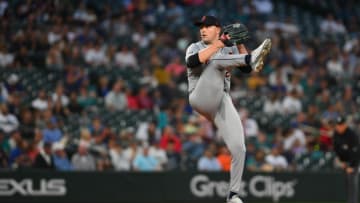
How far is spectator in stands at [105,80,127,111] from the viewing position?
15.1 meters

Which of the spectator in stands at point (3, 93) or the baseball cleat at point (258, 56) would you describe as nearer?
the baseball cleat at point (258, 56)

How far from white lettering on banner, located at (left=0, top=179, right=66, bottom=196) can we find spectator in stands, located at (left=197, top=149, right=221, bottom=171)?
2.88 m

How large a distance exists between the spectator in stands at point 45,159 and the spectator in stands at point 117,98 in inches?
81.7

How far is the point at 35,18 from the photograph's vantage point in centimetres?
1492

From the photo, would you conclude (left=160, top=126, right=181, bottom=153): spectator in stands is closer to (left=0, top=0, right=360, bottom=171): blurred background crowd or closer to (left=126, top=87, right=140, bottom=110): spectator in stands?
(left=0, top=0, right=360, bottom=171): blurred background crowd

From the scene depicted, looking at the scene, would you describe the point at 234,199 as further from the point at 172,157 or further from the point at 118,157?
the point at 172,157

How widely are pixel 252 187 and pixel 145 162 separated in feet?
6.66

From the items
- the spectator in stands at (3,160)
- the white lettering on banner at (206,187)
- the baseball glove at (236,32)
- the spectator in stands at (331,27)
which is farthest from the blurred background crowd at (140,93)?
the baseball glove at (236,32)

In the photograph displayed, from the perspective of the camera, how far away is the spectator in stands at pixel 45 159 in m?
13.1

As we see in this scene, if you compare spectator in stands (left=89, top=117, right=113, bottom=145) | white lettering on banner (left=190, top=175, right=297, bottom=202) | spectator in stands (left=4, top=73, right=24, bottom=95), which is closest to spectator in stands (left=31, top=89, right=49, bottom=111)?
spectator in stands (left=4, top=73, right=24, bottom=95)

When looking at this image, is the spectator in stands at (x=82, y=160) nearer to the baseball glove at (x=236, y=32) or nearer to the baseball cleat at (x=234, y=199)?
the baseball cleat at (x=234, y=199)

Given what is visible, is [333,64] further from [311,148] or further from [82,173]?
[82,173]

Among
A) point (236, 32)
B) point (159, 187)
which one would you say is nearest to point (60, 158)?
point (159, 187)

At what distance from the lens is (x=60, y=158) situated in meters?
13.4
